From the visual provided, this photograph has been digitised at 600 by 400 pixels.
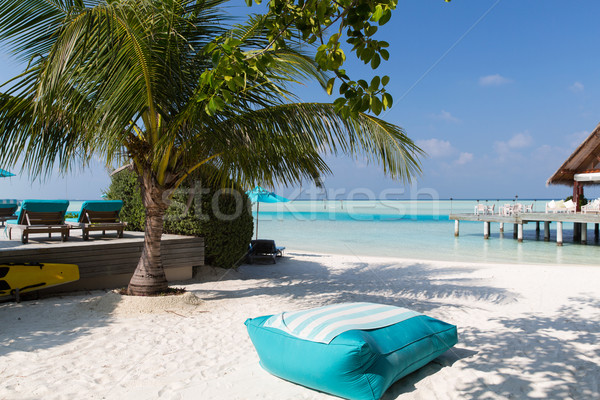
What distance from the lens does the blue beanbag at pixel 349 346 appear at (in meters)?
3.09

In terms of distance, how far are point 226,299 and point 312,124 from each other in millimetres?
3130

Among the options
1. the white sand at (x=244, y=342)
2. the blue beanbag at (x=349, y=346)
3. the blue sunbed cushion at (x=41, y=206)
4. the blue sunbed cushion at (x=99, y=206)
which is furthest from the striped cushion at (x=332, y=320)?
the blue sunbed cushion at (x=41, y=206)

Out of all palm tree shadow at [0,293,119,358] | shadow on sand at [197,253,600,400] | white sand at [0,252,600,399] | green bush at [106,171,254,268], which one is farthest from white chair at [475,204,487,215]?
palm tree shadow at [0,293,119,358]

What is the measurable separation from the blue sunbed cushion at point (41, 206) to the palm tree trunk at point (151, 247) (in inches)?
90.7

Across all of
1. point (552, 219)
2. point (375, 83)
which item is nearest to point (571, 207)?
point (552, 219)

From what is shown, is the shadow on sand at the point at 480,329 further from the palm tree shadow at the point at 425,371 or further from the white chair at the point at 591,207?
the white chair at the point at 591,207

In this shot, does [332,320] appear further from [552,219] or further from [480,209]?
[480,209]

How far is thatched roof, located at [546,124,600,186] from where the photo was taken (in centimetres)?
1936

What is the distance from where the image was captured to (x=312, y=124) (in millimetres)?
5812

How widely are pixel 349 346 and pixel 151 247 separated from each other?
411 centimetres

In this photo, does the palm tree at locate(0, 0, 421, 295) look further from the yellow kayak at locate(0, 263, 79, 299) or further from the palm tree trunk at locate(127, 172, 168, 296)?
the yellow kayak at locate(0, 263, 79, 299)

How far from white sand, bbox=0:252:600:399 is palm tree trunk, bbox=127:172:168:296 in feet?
1.12

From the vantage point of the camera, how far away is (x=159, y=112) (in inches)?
209

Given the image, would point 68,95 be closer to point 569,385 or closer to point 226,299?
point 226,299
